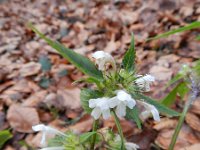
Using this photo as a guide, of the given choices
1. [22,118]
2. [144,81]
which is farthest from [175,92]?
[22,118]

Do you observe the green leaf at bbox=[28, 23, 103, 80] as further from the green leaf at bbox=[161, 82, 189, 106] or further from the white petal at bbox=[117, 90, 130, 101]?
the green leaf at bbox=[161, 82, 189, 106]

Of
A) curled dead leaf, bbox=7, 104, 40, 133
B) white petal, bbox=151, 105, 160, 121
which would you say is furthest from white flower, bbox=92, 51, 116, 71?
curled dead leaf, bbox=7, 104, 40, 133

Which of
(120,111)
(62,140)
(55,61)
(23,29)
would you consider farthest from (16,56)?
(120,111)

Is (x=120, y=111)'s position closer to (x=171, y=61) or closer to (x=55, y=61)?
(x=171, y=61)

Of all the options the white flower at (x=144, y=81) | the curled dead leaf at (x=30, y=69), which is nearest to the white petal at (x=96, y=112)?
the white flower at (x=144, y=81)

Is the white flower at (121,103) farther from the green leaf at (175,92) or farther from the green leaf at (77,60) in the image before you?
the green leaf at (175,92)

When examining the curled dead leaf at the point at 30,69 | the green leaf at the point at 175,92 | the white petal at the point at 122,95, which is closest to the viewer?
the white petal at the point at 122,95
